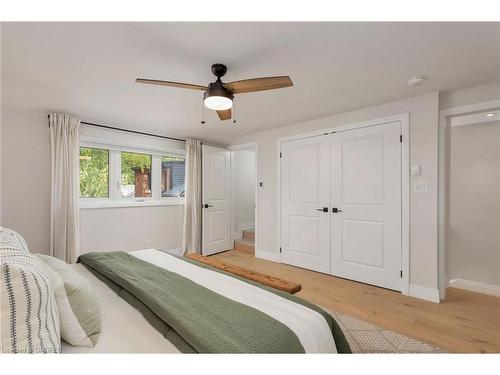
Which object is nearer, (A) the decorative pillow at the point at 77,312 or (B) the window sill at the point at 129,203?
(A) the decorative pillow at the point at 77,312

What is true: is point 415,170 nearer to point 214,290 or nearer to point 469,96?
point 469,96

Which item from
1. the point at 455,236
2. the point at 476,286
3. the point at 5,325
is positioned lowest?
the point at 476,286

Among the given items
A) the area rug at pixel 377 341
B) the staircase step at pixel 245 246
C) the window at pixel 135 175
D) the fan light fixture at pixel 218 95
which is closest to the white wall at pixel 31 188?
the window at pixel 135 175

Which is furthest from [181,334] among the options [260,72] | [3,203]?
[3,203]

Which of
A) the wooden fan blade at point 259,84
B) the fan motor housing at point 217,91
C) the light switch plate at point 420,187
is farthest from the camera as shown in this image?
the light switch plate at point 420,187

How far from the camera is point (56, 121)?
10.0 feet

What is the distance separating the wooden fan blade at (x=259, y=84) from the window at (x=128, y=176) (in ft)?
8.89

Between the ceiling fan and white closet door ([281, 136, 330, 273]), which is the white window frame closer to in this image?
white closet door ([281, 136, 330, 273])

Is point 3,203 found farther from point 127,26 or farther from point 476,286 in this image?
point 476,286

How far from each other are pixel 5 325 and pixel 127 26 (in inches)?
63.8

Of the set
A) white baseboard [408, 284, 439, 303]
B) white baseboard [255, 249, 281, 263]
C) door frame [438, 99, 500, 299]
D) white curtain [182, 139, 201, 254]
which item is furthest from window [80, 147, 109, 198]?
door frame [438, 99, 500, 299]

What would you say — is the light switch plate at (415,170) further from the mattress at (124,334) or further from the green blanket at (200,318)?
the mattress at (124,334)

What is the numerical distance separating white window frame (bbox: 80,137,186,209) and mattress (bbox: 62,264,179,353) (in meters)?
2.63

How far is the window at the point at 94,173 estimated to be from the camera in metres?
3.53
